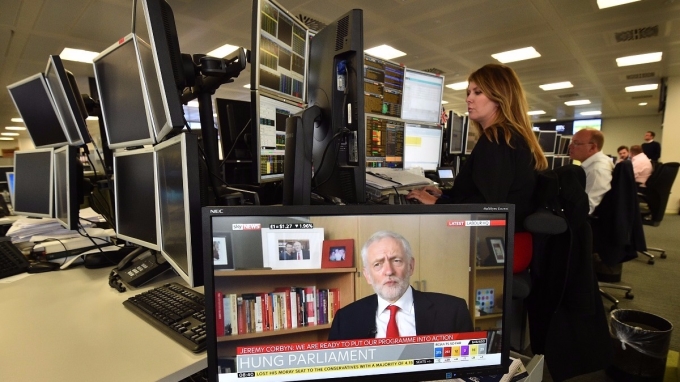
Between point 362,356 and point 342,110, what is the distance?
1.97 ft

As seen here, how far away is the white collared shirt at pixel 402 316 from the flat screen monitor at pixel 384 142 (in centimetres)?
139

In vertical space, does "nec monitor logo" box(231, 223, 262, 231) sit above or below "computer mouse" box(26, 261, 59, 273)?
above

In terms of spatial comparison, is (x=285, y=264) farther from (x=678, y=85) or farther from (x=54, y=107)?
(x=678, y=85)

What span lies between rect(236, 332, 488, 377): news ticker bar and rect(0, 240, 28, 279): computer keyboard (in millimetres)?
1181

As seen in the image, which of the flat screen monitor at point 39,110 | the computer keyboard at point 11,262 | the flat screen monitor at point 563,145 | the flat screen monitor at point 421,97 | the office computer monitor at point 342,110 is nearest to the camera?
the office computer monitor at point 342,110

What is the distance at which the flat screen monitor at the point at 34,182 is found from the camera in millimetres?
1485

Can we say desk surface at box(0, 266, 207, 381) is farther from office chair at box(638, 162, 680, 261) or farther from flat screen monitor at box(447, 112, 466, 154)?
office chair at box(638, 162, 680, 261)

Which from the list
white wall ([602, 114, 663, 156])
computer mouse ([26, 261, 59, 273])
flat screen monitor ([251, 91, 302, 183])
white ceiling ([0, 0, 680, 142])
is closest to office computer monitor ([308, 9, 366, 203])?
flat screen monitor ([251, 91, 302, 183])

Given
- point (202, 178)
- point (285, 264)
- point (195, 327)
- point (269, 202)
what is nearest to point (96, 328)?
point (195, 327)

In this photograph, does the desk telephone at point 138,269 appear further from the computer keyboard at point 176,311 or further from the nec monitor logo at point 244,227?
the nec monitor logo at point 244,227

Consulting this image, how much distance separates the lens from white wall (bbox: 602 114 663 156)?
1141 centimetres

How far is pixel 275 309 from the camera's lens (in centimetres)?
60

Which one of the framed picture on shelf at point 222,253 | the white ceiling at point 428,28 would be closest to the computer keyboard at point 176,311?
Result: the framed picture on shelf at point 222,253

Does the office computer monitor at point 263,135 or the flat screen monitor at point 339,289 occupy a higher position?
the office computer monitor at point 263,135
